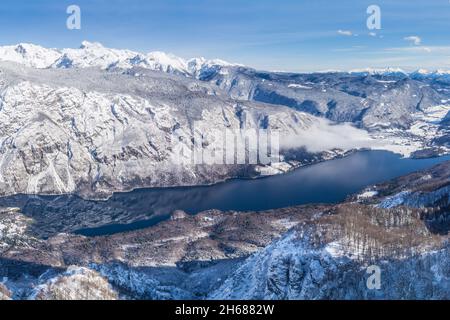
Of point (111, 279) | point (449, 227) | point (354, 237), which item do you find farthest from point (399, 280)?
point (111, 279)

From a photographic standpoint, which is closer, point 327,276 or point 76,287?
point 76,287

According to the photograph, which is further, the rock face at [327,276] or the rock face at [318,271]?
the rock face at [318,271]

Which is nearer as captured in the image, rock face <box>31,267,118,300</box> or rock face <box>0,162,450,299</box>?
rock face <box>31,267,118,300</box>

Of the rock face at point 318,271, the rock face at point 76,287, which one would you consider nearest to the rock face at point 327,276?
the rock face at point 318,271

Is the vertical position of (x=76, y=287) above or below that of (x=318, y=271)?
below

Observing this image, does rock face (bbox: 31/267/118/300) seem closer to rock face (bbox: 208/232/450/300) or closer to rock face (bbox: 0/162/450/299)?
rock face (bbox: 0/162/450/299)

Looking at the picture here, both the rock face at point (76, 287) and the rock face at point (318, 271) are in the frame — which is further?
the rock face at point (318, 271)

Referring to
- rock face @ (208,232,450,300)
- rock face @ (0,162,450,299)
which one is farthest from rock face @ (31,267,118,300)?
rock face @ (208,232,450,300)

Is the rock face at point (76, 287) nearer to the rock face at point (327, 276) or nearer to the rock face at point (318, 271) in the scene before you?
the rock face at point (318, 271)

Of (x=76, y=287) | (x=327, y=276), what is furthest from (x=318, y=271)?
(x=76, y=287)

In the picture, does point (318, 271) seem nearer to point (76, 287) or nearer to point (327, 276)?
point (327, 276)

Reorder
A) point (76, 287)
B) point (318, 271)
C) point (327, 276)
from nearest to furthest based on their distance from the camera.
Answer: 1. point (76, 287)
2. point (327, 276)
3. point (318, 271)
